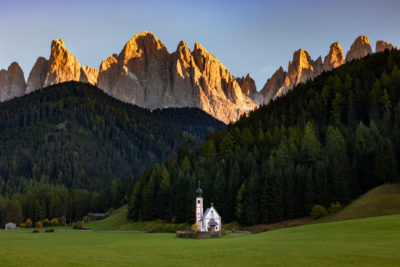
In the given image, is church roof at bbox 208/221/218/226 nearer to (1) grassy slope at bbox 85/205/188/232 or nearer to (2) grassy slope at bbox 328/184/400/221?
(1) grassy slope at bbox 85/205/188/232

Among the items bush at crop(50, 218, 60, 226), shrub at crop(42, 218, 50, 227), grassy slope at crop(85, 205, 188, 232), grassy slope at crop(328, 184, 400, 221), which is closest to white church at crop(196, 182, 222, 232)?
grassy slope at crop(85, 205, 188, 232)

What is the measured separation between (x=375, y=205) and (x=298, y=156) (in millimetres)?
27328

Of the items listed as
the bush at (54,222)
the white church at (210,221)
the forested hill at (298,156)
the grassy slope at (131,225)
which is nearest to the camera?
the white church at (210,221)

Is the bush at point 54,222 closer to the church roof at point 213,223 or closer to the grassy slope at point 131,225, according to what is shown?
the grassy slope at point 131,225

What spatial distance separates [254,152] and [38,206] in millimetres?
78210

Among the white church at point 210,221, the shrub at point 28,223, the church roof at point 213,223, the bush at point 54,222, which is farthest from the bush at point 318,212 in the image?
the shrub at point 28,223

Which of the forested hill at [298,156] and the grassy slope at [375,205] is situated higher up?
the forested hill at [298,156]

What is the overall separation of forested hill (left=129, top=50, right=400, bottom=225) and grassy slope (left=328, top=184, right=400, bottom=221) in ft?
14.2

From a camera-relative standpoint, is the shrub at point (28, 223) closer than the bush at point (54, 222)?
Yes

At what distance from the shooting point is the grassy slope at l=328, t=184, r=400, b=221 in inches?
2354

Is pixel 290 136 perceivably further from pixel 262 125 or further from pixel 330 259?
pixel 330 259

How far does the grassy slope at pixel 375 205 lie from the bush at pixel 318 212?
2.83 m

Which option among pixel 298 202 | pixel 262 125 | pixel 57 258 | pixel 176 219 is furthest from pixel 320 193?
pixel 57 258

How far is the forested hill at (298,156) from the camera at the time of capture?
75.9 meters
